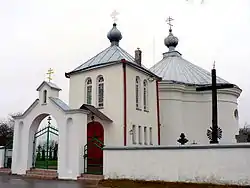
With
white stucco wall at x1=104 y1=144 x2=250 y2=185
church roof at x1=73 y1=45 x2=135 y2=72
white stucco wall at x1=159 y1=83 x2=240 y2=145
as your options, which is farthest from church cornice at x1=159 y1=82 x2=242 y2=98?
white stucco wall at x1=104 y1=144 x2=250 y2=185

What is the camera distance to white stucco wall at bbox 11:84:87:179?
15047 mm

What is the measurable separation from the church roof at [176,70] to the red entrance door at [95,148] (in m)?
7.74

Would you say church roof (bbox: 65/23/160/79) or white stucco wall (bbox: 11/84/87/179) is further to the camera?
church roof (bbox: 65/23/160/79)

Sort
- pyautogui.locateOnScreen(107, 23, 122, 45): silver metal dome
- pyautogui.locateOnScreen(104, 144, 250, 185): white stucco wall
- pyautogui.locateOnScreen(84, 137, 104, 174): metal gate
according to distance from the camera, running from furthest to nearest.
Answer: pyautogui.locateOnScreen(107, 23, 122, 45): silver metal dome → pyautogui.locateOnScreen(84, 137, 104, 174): metal gate → pyautogui.locateOnScreen(104, 144, 250, 185): white stucco wall

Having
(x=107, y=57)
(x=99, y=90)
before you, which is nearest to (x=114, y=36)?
(x=107, y=57)

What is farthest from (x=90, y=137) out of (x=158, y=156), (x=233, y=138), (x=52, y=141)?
(x=233, y=138)

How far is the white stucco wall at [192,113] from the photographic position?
75.6 feet

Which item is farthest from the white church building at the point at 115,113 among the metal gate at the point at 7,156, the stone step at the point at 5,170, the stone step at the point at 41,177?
the metal gate at the point at 7,156

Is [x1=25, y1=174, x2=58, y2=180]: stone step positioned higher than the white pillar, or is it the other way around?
the white pillar

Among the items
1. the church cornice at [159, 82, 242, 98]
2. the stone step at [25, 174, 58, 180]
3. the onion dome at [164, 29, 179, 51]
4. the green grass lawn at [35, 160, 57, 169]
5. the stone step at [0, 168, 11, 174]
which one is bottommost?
the stone step at [25, 174, 58, 180]

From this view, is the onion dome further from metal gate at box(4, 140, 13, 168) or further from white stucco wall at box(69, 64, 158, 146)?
metal gate at box(4, 140, 13, 168)

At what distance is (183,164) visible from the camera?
40.5 feet

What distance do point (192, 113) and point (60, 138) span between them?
11574 millimetres

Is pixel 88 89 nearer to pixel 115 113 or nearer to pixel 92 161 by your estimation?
pixel 115 113
